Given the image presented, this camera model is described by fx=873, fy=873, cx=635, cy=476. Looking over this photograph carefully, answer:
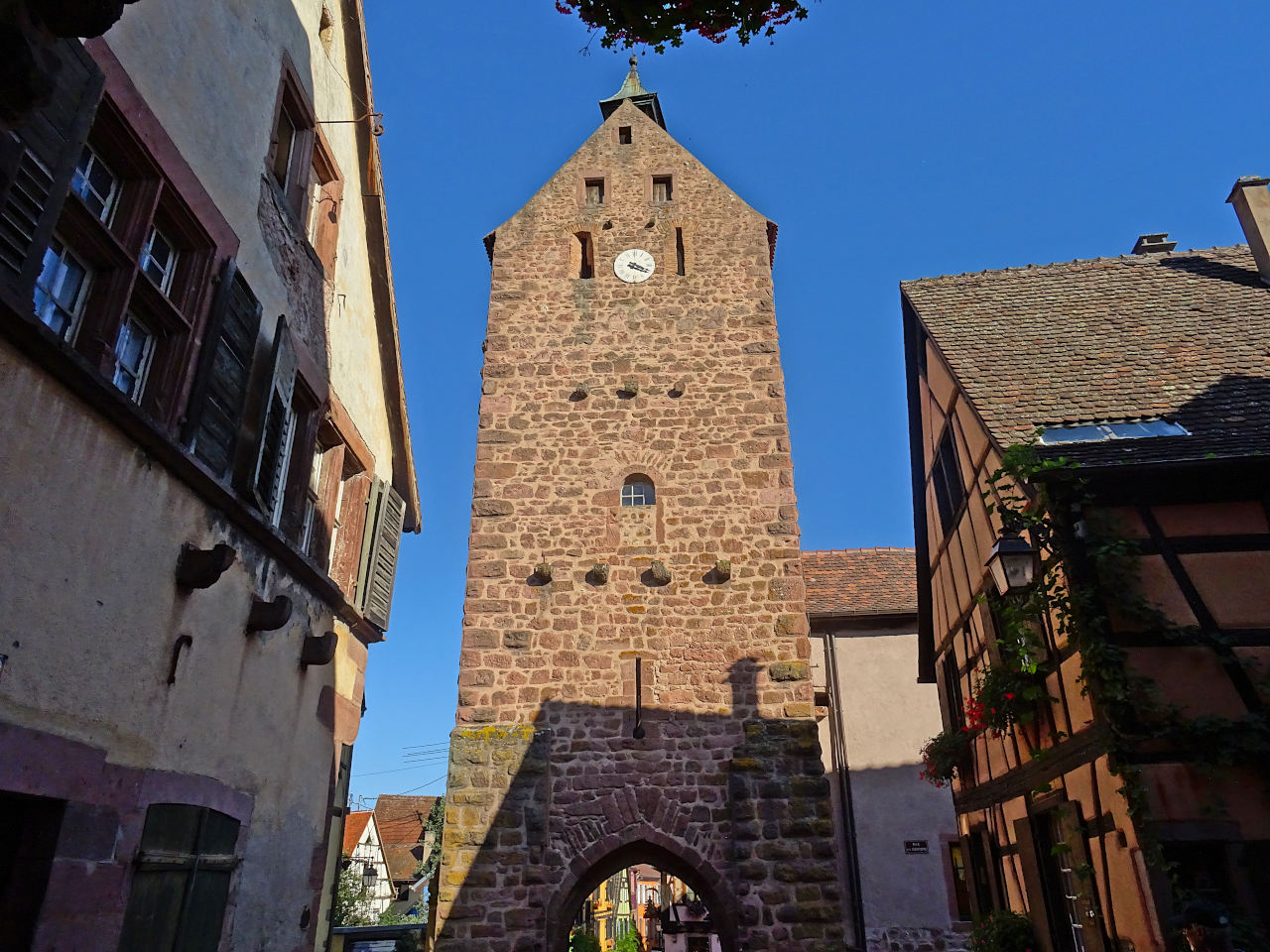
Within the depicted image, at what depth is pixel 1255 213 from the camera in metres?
9.57

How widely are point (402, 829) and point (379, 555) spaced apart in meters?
37.0

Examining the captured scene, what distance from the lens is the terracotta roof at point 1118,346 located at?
6.93 metres

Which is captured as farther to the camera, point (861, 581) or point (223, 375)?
point (861, 581)

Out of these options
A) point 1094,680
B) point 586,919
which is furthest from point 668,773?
point 586,919

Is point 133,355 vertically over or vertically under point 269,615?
over

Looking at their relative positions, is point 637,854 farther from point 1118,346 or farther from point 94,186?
point 94,186

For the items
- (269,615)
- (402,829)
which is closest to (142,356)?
(269,615)

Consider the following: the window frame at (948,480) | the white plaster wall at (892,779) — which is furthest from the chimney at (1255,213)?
the white plaster wall at (892,779)

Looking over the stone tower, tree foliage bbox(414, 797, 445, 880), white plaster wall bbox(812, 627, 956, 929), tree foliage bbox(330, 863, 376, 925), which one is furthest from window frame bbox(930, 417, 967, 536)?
tree foliage bbox(414, 797, 445, 880)

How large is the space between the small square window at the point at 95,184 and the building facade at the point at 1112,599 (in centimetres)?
568

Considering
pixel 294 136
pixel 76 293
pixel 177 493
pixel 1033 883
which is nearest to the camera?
pixel 76 293

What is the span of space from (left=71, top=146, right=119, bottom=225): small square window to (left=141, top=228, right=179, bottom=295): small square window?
295 mm

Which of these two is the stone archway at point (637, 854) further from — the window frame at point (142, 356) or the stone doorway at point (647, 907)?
the window frame at point (142, 356)

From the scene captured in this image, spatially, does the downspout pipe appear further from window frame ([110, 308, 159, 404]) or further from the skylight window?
window frame ([110, 308, 159, 404])
